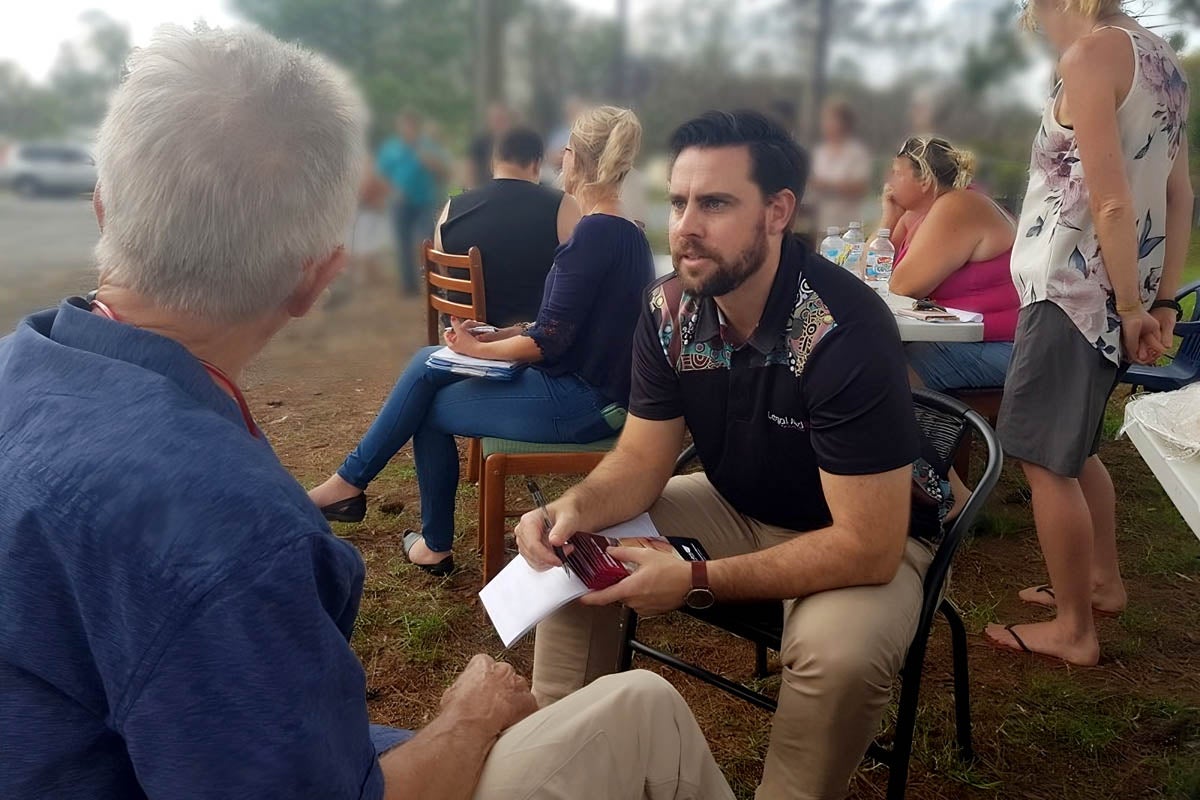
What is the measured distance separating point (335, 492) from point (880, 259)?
1.96 m

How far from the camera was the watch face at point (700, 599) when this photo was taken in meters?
1.36

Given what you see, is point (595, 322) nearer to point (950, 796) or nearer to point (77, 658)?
point (950, 796)

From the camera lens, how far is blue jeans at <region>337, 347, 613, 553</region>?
2.17m

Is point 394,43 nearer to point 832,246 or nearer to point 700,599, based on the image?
point 700,599

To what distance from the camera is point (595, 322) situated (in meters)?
2.19

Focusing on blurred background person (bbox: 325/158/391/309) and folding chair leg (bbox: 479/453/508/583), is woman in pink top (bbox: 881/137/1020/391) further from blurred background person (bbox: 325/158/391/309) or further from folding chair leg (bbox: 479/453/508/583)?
blurred background person (bbox: 325/158/391/309)

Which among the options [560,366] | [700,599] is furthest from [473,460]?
[700,599]

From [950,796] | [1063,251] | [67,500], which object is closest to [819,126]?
[1063,251]

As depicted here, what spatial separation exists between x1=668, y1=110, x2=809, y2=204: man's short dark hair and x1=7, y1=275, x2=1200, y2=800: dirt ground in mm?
720

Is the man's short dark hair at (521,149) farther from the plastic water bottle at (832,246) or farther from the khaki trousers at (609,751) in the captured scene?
the khaki trousers at (609,751)

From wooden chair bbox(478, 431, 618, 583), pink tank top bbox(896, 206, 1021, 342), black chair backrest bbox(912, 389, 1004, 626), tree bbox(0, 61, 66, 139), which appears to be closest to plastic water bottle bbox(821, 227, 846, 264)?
pink tank top bbox(896, 206, 1021, 342)

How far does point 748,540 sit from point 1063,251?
3.07ft

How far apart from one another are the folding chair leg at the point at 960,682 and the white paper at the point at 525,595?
0.58 meters

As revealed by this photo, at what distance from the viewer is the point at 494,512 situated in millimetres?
2111
